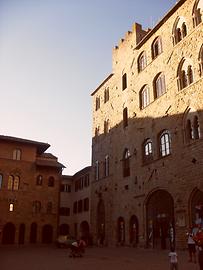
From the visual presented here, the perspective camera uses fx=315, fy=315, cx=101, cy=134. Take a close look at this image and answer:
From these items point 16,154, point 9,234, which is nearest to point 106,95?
point 16,154

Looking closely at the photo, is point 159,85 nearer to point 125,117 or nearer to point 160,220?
point 125,117

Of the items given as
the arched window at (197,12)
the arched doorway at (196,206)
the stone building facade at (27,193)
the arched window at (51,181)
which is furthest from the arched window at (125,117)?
the arched window at (51,181)

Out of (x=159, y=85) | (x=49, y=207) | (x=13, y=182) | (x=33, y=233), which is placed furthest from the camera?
(x=49, y=207)

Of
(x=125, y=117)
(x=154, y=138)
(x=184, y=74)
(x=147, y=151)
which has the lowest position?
(x=147, y=151)

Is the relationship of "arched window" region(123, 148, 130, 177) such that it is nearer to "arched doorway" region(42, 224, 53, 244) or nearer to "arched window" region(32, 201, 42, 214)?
"arched window" region(32, 201, 42, 214)

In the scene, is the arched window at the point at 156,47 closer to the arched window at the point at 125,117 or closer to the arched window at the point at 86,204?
the arched window at the point at 125,117

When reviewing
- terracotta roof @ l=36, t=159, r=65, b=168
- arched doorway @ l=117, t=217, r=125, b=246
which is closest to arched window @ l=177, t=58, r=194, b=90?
arched doorway @ l=117, t=217, r=125, b=246

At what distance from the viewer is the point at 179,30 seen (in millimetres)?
22750

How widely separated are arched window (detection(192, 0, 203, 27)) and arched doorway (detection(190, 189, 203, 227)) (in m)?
10.9

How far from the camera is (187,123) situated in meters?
19.9

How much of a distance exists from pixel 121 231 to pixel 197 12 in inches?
709

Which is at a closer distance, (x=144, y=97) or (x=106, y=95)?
(x=144, y=97)

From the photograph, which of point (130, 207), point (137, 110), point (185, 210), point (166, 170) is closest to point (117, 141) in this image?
point (137, 110)

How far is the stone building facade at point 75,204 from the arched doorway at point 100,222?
5360 mm
